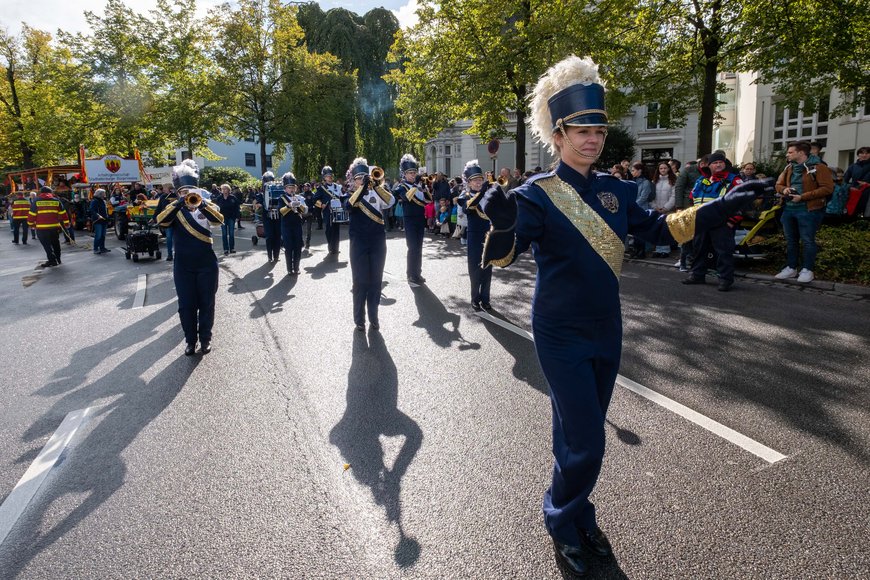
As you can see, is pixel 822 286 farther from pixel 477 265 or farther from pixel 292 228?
pixel 292 228

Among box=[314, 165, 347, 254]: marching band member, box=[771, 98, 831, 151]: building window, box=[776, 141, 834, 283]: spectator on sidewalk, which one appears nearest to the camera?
box=[776, 141, 834, 283]: spectator on sidewalk

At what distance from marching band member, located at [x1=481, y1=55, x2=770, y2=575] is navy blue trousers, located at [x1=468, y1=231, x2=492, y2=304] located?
5.20 m

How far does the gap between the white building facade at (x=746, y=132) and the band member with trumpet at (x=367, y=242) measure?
8465mm

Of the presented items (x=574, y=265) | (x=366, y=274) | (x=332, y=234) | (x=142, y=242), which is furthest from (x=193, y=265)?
(x=142, y=242)

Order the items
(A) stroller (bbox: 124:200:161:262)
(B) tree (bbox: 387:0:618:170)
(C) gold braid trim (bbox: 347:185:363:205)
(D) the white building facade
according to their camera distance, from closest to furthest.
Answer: (C) gold braid trim (bbox: 347:185:363:205), (A) stroller (bbox: 124:200:161:262), (B) tree (bbox: 387:0:618:170), (D) the white building facade

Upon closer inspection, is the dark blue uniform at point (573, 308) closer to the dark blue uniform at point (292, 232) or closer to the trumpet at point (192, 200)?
the trumpet at point (192, 200)

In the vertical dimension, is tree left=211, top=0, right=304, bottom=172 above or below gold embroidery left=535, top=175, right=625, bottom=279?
above

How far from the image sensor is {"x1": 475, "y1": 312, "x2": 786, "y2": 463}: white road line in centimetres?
371

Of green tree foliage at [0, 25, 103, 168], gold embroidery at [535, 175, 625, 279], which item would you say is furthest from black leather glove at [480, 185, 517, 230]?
green tree foliage at [0, 25, 103, 168]

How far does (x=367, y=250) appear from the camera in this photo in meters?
7.54

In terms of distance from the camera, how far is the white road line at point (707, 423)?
12.2 ft

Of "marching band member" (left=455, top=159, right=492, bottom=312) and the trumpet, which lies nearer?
the trumpet

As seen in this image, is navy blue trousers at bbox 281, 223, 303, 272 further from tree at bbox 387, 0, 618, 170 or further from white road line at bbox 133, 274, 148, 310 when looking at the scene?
tree at bbox 387, 0, 618, 170

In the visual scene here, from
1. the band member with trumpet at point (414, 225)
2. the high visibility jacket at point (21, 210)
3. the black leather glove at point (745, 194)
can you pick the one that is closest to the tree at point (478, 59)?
the band member with trumpet at point (414, 225)
